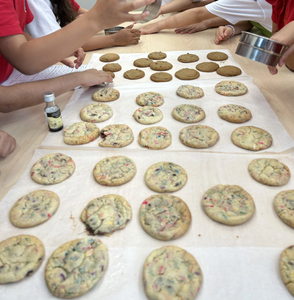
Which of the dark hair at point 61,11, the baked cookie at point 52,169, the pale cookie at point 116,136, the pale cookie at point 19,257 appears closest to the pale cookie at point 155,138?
the pale cookie at point 116,136

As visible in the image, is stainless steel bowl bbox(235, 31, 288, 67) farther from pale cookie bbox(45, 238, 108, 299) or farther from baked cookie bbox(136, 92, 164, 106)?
pale cookie bbox(45, 238, 108, 299)

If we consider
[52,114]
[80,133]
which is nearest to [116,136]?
[80,133]

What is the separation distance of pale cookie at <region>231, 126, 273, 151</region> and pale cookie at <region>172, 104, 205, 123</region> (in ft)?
0.67

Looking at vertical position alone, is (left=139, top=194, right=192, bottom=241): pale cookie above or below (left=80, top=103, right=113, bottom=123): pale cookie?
above

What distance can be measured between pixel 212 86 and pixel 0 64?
1.26 m

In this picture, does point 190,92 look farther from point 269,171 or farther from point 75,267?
point 75,267

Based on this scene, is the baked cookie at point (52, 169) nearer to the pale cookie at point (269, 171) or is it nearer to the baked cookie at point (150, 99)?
the baked cookie at point (150, 99)

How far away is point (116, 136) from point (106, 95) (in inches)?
16.1

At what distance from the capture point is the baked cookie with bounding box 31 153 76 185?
3.14 ft

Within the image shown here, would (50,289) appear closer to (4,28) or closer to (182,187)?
(182,187)

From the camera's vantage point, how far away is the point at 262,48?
1099mm

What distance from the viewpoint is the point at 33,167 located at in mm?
1000

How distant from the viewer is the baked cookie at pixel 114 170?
Result: 94 centimetres

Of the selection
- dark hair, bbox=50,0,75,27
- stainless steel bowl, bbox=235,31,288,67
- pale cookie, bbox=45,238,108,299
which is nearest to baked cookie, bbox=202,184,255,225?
pale cookie, bbox=45,238,108,299
